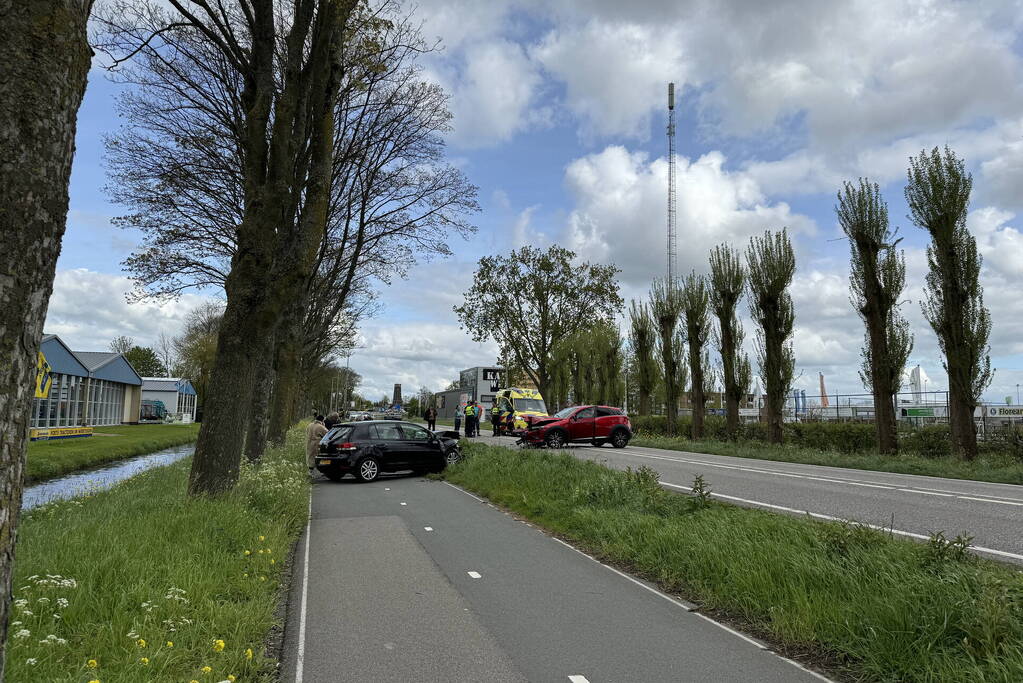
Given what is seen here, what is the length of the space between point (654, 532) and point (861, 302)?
18.6 meters

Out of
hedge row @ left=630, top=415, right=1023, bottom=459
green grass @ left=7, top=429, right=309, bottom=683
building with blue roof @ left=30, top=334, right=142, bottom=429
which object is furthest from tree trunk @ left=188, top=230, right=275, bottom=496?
building with blue roof @ left=30, top=334, right=142, bottom=429

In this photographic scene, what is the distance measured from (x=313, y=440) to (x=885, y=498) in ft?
41.5

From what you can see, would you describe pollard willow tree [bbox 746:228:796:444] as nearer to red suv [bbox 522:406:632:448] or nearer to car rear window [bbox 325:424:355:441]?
red suv [bbox 522:406:632:448]

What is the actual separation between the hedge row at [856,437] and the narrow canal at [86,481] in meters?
21.4

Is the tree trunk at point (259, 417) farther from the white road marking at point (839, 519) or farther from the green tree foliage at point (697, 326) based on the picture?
the green tree foliage at point (697, 326)

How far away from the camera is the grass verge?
591 inches

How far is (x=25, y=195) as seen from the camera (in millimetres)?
2512

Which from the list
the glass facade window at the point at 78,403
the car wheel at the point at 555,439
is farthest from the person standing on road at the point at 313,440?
the glass facade window at the point at 78,403

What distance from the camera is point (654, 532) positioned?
748cm

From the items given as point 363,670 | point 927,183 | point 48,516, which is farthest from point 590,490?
point 927,183

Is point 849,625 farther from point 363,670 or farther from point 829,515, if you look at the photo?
point 829,515

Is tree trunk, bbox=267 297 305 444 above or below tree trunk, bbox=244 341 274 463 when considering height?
above

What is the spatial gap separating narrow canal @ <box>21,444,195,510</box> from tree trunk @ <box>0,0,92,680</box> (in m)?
11.1

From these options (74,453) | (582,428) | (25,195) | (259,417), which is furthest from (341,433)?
(25,195)
